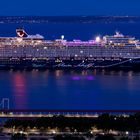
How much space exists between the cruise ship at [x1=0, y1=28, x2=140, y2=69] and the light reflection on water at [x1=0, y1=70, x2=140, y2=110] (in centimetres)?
263

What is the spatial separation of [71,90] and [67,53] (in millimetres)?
11182

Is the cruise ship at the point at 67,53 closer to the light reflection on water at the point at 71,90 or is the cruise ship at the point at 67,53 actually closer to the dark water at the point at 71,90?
the light reflection on water at the point at 71,90

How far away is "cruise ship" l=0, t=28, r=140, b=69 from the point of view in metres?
30.7

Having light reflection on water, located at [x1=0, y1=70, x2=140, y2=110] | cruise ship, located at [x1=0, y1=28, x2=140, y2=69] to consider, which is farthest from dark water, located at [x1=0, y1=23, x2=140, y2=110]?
cruise ship, located at [x1=0, y1=28, x2=140, y2=69]

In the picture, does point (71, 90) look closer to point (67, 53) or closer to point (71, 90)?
point (71, 90)

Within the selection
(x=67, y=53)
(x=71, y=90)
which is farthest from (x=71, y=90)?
(x=67, y=53)

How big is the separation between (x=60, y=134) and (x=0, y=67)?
1744cm

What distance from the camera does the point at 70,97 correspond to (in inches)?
768

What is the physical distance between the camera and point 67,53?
32.1 meters

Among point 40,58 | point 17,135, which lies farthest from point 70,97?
point 40,58

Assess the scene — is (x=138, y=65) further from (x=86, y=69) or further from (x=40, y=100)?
(x=40, y=100)

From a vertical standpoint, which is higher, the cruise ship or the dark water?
the cruise ship

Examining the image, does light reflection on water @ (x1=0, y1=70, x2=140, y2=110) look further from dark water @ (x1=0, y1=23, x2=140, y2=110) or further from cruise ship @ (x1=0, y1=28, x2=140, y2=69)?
cruise ship @ (x1=0, y1=28, x2=140, y2=69)

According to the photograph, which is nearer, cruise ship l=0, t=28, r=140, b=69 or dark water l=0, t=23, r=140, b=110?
dark water l=0, t=23, r=140, b=110
